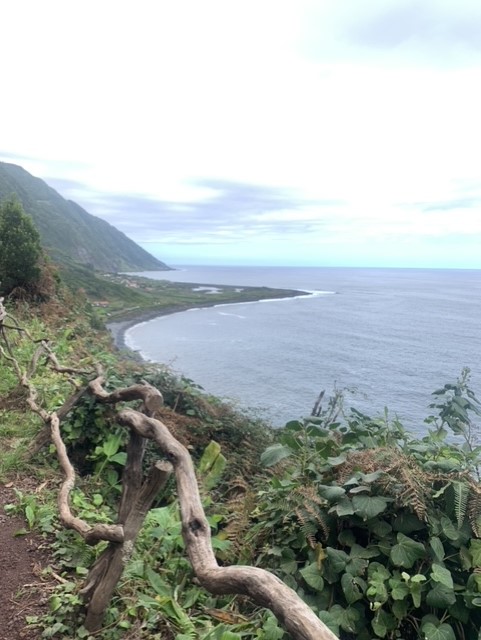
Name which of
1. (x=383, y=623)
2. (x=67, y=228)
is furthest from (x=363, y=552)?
(x=67, y=228)

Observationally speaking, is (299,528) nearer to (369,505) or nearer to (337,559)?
(337,559)

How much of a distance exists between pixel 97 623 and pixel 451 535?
7.23 feet

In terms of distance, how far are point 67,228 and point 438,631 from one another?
14578 centimetres

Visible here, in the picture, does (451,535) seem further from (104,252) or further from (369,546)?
(104,252)

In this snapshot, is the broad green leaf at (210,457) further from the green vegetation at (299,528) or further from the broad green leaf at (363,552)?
the broad green leaf at (363,552)

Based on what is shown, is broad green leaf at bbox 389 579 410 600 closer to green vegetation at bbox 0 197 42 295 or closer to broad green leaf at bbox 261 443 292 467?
broad green leaf at bbox 261 443 292 467

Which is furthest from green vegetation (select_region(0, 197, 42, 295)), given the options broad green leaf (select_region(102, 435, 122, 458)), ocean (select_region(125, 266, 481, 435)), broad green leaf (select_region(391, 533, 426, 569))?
broad green leaf (select_region(391, 533, 426, 569))

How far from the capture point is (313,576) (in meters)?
3.03

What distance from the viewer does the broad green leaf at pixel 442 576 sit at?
2.70 meters

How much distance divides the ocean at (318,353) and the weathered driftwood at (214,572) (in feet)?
21.8

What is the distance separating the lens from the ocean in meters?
27.8

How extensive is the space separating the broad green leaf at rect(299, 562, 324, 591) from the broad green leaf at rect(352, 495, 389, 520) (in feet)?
1.51

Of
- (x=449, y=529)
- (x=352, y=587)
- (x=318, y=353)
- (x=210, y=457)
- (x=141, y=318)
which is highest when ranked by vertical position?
(x=449, y=529)

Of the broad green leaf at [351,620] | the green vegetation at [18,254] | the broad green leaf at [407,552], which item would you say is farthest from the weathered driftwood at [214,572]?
the green vegetation at [18,254]
